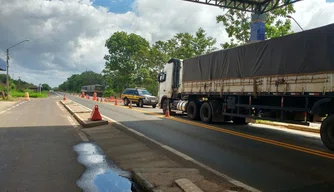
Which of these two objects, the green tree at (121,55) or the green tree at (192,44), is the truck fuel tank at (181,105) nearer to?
the green tree at (192,44)

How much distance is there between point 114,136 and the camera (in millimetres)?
9438

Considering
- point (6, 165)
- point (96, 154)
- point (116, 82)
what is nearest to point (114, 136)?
point (96, 154)

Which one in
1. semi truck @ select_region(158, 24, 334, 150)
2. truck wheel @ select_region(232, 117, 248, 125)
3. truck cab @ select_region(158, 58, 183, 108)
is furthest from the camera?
truck cab @ select_region(158, 58, 183, 108)

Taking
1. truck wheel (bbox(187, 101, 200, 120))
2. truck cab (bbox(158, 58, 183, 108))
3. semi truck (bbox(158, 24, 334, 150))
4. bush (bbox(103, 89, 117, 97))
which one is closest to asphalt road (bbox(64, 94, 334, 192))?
semi truck (bbox(158, 24, 334, 150))

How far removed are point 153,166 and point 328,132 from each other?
5.18m

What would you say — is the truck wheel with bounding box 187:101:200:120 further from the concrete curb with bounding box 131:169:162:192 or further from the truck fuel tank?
the concrete curb with bounding box 131:169:162:192

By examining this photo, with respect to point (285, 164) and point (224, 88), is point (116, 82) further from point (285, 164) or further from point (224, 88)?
point (285, 164)

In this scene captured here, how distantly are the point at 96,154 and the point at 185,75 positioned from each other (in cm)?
1040

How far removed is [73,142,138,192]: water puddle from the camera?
459 cm

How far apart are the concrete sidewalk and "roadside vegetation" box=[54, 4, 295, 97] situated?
65.5 ft

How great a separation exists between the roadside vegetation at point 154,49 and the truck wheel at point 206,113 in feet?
43.7

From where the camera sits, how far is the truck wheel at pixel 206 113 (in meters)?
13.9

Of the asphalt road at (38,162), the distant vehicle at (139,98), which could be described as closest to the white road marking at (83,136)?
Result: the asphalt road at (38,162)

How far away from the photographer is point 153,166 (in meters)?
5.68
